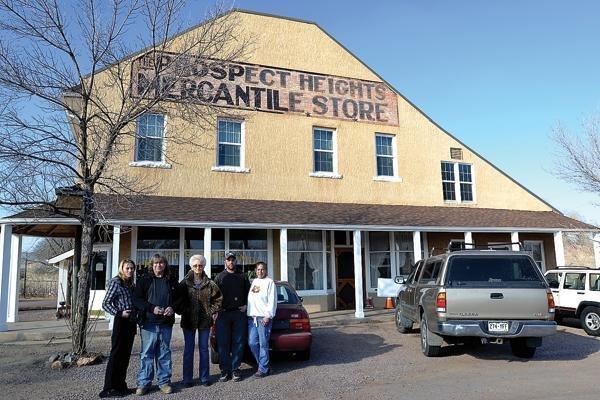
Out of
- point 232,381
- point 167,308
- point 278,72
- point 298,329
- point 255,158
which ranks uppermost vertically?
point 278,72

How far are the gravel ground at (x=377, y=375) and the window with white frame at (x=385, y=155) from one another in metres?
8.18

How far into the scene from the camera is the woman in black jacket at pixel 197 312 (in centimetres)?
691

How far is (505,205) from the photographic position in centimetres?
1867

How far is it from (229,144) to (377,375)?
31.8 feet

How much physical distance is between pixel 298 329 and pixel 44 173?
17.9 feet

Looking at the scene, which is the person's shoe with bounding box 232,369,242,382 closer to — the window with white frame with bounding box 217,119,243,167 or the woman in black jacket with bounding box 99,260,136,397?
the woman in black jacket with bounding box 99,260,136,397

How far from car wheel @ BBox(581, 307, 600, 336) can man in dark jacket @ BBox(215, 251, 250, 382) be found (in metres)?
8.74

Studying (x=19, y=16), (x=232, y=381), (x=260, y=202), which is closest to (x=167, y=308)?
(x=232, y=381)

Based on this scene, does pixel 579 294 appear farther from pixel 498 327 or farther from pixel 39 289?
pixel 39 289

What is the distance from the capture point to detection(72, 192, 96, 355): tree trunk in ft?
28.3

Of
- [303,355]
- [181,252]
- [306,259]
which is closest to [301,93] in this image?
[306,259]

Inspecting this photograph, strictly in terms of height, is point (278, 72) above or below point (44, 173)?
above

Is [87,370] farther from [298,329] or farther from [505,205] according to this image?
[505,205]

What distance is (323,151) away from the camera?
16609mm
